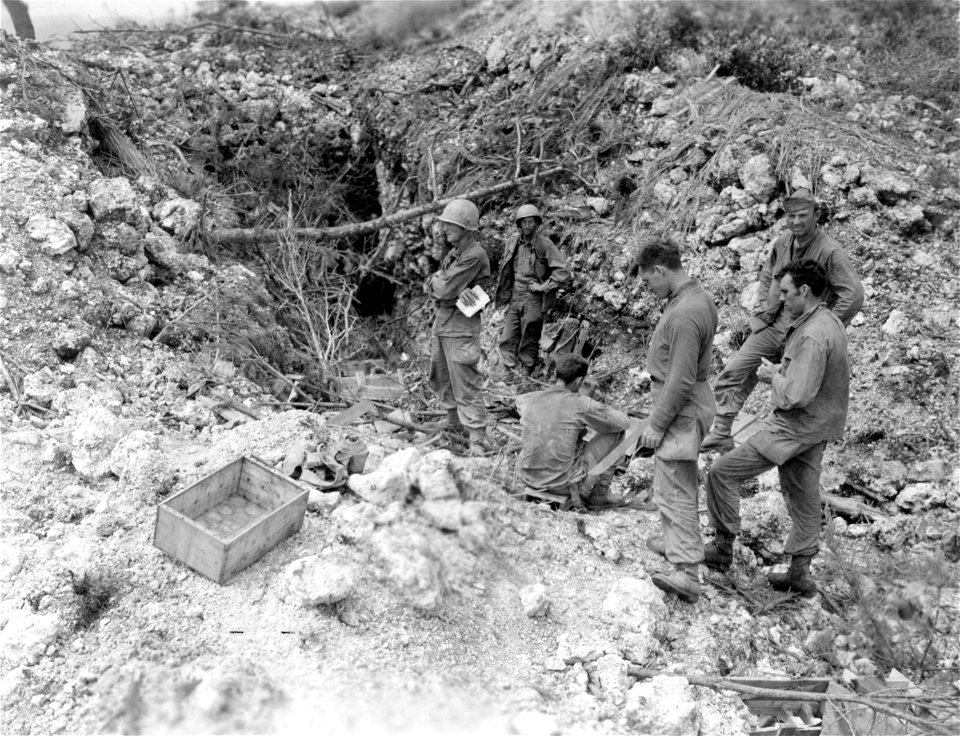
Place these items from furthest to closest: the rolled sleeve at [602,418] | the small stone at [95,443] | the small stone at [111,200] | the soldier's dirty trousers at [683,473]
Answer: the small stone at [111,200] < the rolled sleeve at [602,418] < the small stone at [95,443] < the soldier's dirty trousers at [683,473]

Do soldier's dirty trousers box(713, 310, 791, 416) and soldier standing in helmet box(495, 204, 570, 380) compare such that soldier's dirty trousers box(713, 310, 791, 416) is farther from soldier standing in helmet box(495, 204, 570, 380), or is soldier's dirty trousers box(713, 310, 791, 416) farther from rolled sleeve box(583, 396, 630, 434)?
soldier standing in helmet box(495, 204, 570, 380)

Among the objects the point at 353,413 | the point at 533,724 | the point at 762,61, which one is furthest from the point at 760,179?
the point at 533,724

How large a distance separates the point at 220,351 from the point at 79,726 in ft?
11.2

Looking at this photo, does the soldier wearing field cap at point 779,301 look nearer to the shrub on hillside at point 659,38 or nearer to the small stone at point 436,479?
the small stone at point 436,479

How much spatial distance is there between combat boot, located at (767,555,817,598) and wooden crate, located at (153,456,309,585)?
8.66 feet

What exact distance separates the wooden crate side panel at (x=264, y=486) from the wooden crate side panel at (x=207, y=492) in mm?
42

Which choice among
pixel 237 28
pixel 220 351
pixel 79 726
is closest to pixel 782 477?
pixel 79 726

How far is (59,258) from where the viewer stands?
5727 mm

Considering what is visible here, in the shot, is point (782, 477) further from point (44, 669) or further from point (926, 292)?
point (44, 669)

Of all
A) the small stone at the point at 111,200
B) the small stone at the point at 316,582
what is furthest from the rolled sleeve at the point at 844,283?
the small stone at the point at 111,200

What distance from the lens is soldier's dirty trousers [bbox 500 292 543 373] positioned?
286 inches

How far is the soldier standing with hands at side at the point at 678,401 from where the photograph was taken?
385cm

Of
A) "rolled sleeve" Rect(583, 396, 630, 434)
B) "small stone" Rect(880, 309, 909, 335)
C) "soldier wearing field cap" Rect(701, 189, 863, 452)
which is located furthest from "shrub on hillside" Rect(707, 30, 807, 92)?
"rolled sleeve" Rect(583, 396, 630, 434)

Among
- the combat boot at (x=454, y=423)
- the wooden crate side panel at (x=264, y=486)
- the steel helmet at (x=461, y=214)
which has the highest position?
the steel helmet at (x=461, y=214)
